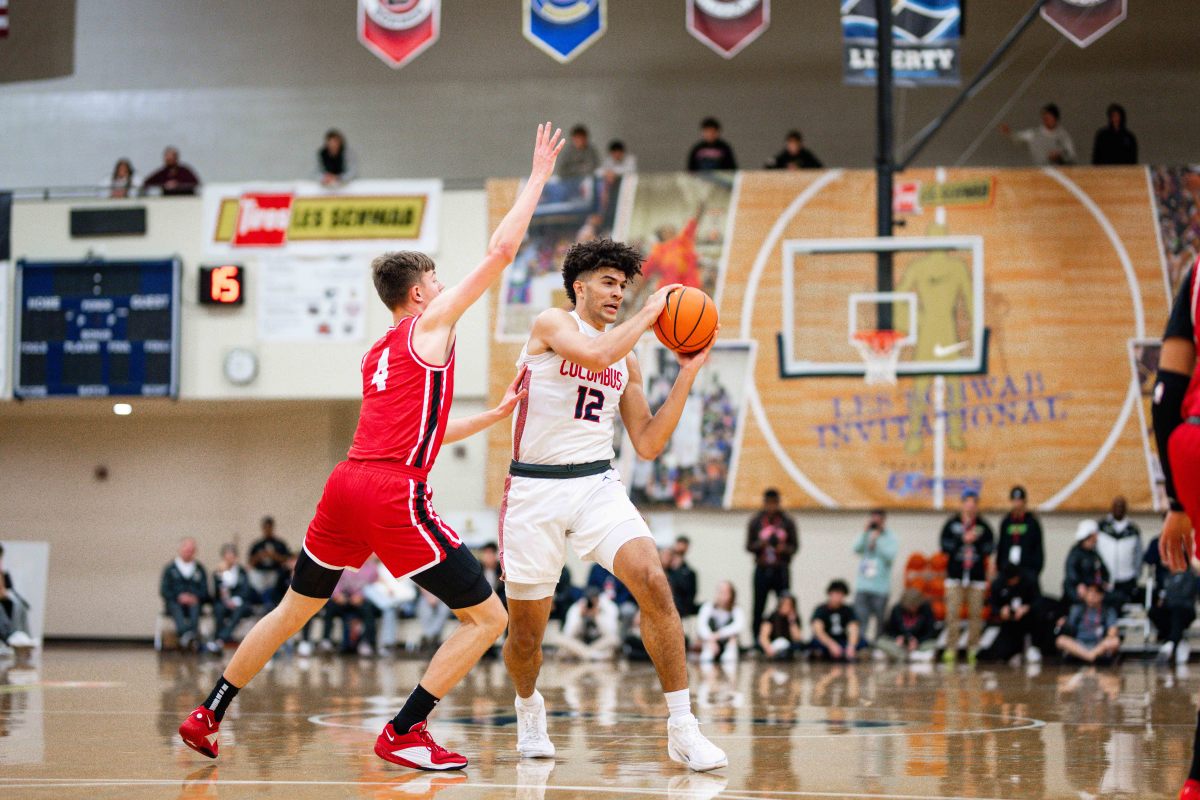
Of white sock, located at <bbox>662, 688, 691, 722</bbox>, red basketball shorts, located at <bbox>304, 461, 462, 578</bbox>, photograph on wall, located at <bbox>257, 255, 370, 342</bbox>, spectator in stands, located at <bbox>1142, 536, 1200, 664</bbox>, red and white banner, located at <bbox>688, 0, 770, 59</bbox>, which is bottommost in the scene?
spectator in stands, located at <bbox>1142, 536, 1200, 664</bbox>

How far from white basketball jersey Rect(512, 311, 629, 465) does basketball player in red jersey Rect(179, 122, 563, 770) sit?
427 millimetres

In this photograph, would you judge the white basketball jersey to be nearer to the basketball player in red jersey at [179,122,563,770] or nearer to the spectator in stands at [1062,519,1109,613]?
the basketball player in red jersey at [179,122,563,770]

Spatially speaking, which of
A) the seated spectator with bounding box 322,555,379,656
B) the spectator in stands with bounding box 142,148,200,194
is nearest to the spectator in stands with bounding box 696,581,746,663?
the seated spectator with bounding box 322,555,379,656

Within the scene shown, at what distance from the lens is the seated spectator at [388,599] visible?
1709cm

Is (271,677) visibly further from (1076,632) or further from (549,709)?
(1076,632)

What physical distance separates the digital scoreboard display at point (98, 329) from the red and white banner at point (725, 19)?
7288 mm

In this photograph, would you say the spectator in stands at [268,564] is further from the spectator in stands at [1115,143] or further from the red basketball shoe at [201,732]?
the red basketball shoe at [201,732]

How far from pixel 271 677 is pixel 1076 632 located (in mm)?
8309

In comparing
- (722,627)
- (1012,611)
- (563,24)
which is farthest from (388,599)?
(1012,611)

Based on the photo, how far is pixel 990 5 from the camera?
19.0 m

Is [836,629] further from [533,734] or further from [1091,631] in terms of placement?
[533,734]

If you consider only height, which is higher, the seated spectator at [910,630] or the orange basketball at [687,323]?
the orange basketball at [687,323]

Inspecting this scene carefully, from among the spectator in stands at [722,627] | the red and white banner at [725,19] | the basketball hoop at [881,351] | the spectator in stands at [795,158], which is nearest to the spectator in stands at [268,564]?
the spectator in stands at [722,627]

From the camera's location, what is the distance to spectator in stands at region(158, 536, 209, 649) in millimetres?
17406
